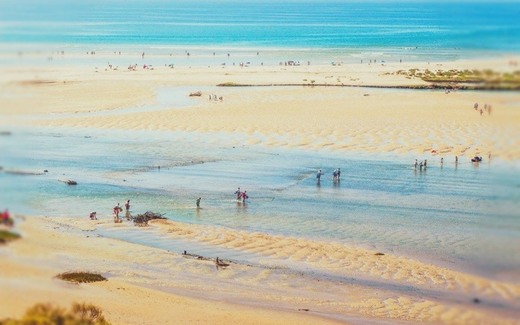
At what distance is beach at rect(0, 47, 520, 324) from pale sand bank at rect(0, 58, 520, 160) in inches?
9.7

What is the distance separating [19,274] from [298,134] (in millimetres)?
29847

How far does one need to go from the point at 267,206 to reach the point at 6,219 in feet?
65.7

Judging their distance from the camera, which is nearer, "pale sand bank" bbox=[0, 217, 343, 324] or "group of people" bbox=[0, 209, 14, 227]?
"group of people" bbox=[0, 209, 14, 227]

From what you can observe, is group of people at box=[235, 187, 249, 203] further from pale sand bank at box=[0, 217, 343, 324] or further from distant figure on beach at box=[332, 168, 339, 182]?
pale sand bank at box=[0, 217, 343, 324]

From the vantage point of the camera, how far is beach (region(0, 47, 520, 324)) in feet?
54.7

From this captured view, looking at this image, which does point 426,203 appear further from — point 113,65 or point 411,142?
point 113,65

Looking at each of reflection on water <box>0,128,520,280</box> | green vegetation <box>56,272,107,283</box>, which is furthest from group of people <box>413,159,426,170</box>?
green vegetation <box>56,272,107,283</box>

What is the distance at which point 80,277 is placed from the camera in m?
20.1

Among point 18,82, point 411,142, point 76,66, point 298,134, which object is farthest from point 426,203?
point 76,66

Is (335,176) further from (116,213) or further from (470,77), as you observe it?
(470,77)

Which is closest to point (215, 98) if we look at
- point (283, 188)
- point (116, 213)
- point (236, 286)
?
point (283, 188)

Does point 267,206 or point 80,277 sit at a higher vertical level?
point 267,206

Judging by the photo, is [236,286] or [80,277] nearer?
→ [80,277]

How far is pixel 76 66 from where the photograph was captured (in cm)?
Answer: 8744
